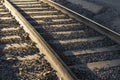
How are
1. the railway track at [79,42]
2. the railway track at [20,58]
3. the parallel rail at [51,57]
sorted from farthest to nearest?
the railway track at [79,42] < the railway track at [20,58] < the parallel rail at [51,57]

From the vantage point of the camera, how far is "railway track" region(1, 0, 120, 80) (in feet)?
19.2

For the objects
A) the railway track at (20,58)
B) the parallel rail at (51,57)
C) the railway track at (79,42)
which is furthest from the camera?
the railway track at (79,42)

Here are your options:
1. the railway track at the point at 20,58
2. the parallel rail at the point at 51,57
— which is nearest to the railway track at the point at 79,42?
the parallel rail at the point at 51,57

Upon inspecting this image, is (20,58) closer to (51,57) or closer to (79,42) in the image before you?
(51,57)

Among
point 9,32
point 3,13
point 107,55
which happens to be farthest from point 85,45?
point 3,13

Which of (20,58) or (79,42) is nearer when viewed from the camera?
(20,58)

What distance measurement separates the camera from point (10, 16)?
9188mm

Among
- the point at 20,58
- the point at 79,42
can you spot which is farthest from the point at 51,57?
the point at 79,42

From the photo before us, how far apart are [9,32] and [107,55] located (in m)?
2.69

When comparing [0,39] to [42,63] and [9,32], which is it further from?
[42,63]

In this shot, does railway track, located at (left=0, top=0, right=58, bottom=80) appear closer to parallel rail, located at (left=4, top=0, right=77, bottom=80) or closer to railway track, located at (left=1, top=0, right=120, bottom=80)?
parallel rail, located at (left=4, top=0, right=77, bottom=80)

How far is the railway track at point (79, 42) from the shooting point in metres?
5.84

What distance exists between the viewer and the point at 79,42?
23.8 feet

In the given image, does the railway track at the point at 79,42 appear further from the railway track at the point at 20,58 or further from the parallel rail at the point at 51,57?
the railway track at the point at 20,58
